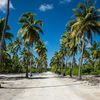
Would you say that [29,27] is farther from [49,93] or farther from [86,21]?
[49,93]

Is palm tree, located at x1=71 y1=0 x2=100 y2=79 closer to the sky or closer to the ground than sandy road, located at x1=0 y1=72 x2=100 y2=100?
closer to the sky

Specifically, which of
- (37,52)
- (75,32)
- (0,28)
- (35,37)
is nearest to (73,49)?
(35,37)

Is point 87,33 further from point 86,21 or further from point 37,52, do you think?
point 37,52

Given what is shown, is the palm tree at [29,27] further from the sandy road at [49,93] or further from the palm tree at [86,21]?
the sandy road at [49,93]

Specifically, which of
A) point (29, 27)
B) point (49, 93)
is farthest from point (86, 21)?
point (49, 93)

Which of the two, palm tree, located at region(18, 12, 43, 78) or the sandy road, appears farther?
palm tree, located at region(18, 12, 43, 78)

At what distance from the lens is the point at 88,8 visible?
130 ft

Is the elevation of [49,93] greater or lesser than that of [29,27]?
lesser

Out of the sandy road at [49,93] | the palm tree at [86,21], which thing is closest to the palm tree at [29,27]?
the palm tree at [86,21]

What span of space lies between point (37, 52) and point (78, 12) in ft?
223

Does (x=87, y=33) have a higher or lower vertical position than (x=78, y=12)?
lower

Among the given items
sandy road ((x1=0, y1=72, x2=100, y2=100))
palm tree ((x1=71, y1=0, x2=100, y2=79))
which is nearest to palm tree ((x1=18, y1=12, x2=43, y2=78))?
palm tree ((x1=71, y1=0, x2=100, y2=79))

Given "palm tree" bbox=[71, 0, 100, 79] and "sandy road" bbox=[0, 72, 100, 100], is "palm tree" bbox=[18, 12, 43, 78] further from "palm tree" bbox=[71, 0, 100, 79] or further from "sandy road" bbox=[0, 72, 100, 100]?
"sandy road" bbox=[0, 72, 100, 100]

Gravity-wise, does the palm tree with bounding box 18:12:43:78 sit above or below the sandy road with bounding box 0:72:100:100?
above
